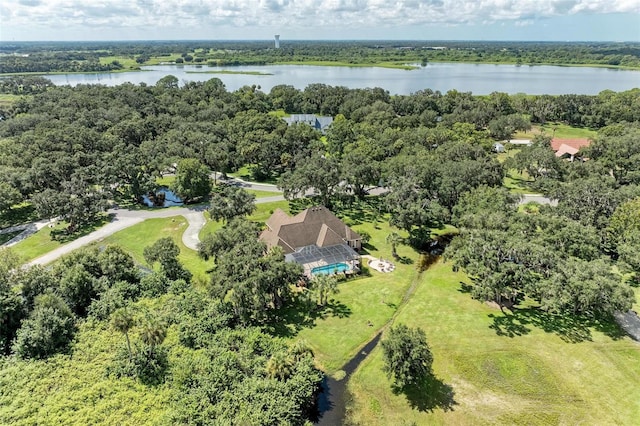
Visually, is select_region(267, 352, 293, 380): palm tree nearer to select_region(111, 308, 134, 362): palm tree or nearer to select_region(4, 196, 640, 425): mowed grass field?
select_region(4, 196, 640, 425): mowed grass field

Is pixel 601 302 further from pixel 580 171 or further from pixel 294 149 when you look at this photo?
pixel 294 149

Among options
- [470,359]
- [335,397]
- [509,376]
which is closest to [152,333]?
[335,397]

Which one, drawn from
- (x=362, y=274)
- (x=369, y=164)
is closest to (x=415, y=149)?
(x=369, y=164)

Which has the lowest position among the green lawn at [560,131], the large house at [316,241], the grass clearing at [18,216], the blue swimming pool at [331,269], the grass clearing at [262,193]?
the grass clearing at [18,216]

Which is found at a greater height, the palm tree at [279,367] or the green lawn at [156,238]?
the palm tree at [279,367]

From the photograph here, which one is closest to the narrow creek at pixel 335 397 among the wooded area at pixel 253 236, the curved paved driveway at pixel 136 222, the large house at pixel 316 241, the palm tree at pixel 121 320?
the wooded area at pixel 253 236

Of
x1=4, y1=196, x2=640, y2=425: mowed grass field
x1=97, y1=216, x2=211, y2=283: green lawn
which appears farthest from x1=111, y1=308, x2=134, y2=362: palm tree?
x1=97, y1=216, x2=211, y2=283: green lawn

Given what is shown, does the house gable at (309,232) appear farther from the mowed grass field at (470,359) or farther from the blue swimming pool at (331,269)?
the mowed grass field at (470,359)

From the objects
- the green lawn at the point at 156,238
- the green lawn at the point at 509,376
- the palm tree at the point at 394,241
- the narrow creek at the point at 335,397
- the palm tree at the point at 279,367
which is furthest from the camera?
the palm tree at the point at 394,241

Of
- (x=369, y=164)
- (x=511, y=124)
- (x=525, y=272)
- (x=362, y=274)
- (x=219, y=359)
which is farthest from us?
(x=511, y=124)
